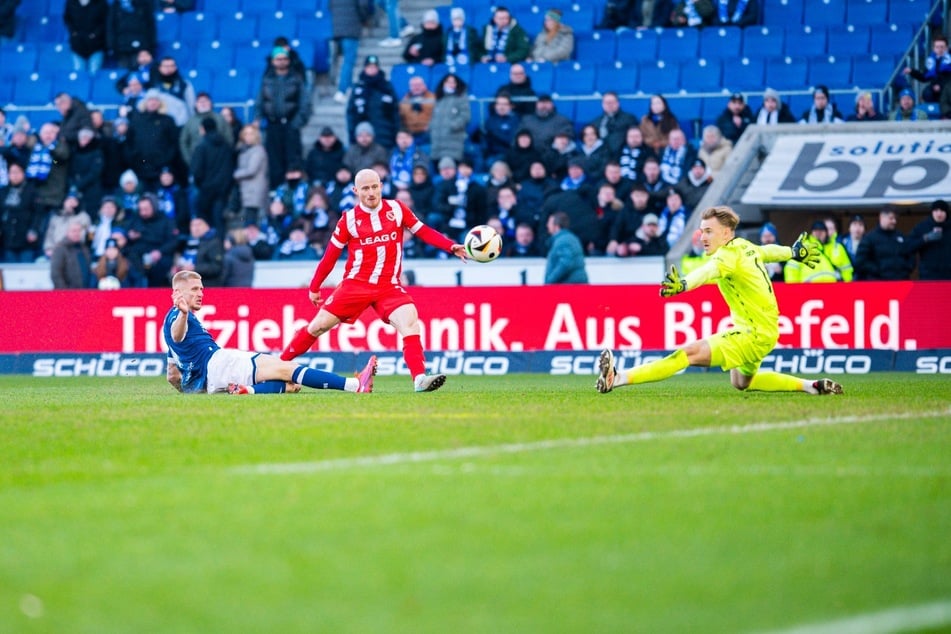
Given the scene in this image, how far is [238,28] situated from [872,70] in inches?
438

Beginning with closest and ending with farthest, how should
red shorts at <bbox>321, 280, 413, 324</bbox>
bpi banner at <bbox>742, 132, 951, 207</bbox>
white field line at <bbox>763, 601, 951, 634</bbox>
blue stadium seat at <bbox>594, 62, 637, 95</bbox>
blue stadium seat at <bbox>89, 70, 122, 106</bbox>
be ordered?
A: white field line at <bbox>763, 601, 951, 634</bbox>
red shorts at <bbox>321, 280, 413, 324</bbox>
bpi banner at <bbox>742, 132, 951, 207</bbox>
blue stadium seat at <bbox>594, 62, 637, 95</bbox>
blue stadium seat at <bbox>89, 70, 122, 106</bbox>

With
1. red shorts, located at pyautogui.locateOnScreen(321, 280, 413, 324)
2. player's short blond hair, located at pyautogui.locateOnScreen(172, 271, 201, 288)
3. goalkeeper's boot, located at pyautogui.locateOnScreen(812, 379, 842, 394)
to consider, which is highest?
player's short blond hair, located at pyautogui.locateOnScreen(172, 271, 201, 288)

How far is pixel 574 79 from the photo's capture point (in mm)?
Result: 26328

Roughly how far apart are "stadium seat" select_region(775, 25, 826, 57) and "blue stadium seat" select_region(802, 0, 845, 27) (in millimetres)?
270

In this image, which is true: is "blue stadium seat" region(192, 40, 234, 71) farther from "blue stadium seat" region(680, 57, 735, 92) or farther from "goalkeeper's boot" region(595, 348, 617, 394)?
"goalkeeper's boot" region(595, 348, 617, 394)

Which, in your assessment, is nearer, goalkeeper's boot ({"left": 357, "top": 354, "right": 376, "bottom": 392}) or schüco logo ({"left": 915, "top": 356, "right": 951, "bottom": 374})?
goalkeeper's boot ({"left": 357, "top": 354, "right": 376, "bottom": 392})

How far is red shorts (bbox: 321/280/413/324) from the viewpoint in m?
14.8

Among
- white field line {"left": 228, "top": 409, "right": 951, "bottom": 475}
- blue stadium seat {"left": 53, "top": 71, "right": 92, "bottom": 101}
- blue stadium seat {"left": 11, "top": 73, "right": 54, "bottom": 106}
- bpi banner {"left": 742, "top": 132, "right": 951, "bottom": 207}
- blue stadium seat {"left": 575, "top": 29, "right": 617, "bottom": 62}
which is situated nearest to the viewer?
white field line {"left": 228, "top": 409, "right": 951, "bottom": 475}

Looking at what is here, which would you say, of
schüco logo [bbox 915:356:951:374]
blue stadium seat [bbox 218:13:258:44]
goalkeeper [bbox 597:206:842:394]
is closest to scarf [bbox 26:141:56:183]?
blue stadium seat [bbox 218:13:258:44]

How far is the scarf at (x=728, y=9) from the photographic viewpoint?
84.9ft

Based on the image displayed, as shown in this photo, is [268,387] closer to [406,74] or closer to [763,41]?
[406,74]

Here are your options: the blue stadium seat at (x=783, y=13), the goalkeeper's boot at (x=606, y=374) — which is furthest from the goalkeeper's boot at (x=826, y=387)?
the blue stadium seat at (x=783, y=13)

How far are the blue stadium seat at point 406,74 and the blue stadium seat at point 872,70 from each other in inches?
266

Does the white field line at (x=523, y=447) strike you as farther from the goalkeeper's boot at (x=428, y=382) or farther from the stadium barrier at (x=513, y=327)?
the stadium barrier at (x=513, y=327)
